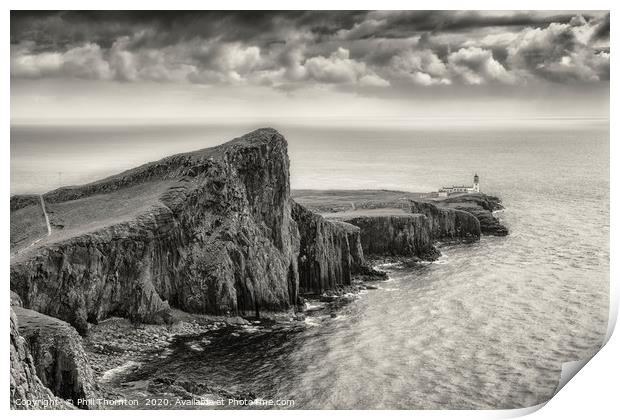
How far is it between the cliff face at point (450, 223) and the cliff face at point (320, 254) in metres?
11.8

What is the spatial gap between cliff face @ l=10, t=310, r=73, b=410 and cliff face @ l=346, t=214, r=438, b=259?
36094 millimetres

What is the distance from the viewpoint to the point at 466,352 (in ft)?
120

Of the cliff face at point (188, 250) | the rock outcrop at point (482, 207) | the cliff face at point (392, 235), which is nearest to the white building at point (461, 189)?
the rock outcrop at point (482, 207)

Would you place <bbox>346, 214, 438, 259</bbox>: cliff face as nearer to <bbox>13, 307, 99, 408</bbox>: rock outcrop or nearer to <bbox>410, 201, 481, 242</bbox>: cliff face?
<bbox>410, 201, 481, 242</bbox>: cliff face

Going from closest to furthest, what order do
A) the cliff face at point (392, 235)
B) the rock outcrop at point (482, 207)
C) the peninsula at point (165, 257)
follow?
the peninsula at point (165, 257) < the rock outcrop at point (482, 207) < the cliff face at point (392, 235)

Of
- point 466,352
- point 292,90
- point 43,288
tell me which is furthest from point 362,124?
point 43,288

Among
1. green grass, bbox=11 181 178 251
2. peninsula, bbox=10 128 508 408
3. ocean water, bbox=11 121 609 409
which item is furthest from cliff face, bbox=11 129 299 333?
ocean water, bbox=11 121 609 409

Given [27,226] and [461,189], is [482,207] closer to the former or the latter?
[461,189]

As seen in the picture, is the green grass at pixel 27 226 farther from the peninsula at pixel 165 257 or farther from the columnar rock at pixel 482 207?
the columnar rock at pixel 482 207

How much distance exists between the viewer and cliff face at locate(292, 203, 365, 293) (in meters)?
50.7

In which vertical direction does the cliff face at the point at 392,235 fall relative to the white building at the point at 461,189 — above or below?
below

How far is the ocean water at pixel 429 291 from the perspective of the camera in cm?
3250

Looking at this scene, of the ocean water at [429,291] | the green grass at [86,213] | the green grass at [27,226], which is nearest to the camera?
the ocean water at [429,291]

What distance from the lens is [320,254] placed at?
51.0 meters
